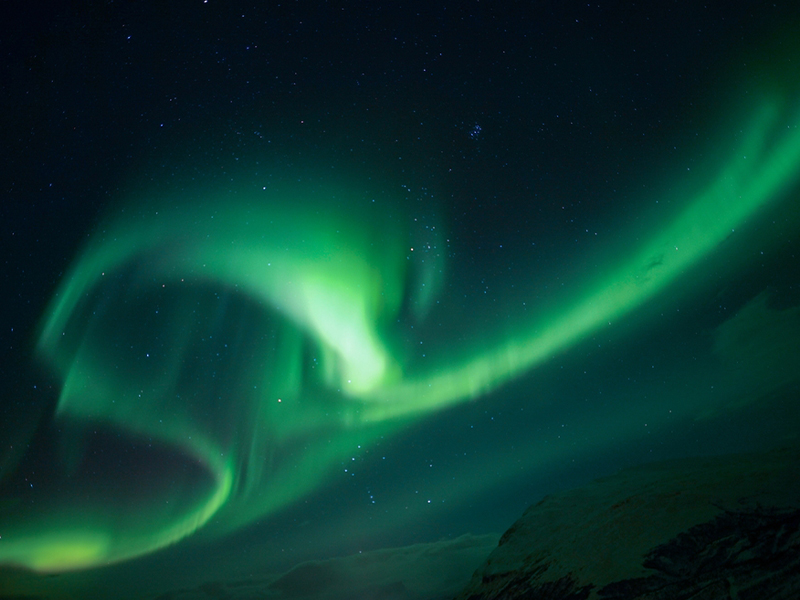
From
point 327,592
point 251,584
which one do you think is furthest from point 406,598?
point 251,584

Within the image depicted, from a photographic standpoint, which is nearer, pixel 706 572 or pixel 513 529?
pixel 706 572

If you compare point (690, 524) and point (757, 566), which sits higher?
point (690, 524)

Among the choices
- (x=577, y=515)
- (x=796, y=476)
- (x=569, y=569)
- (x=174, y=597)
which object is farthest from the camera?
(x=174, y=597)

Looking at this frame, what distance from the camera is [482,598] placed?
36.0ft

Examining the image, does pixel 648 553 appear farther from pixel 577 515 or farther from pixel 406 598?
pixel 406 598

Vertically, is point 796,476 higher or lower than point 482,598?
higher

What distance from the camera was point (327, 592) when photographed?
159 meters

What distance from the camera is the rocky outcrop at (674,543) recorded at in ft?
22.5

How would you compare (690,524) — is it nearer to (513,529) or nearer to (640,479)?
(640,479)

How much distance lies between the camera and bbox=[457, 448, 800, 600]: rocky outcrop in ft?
22.5

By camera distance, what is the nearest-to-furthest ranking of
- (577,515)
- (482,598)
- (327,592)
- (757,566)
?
(757,566), (482,598), (577,515), (327,592)

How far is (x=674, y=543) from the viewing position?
7.88 meters

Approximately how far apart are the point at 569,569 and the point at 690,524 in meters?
2.75

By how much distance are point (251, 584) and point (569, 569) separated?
743 ft
